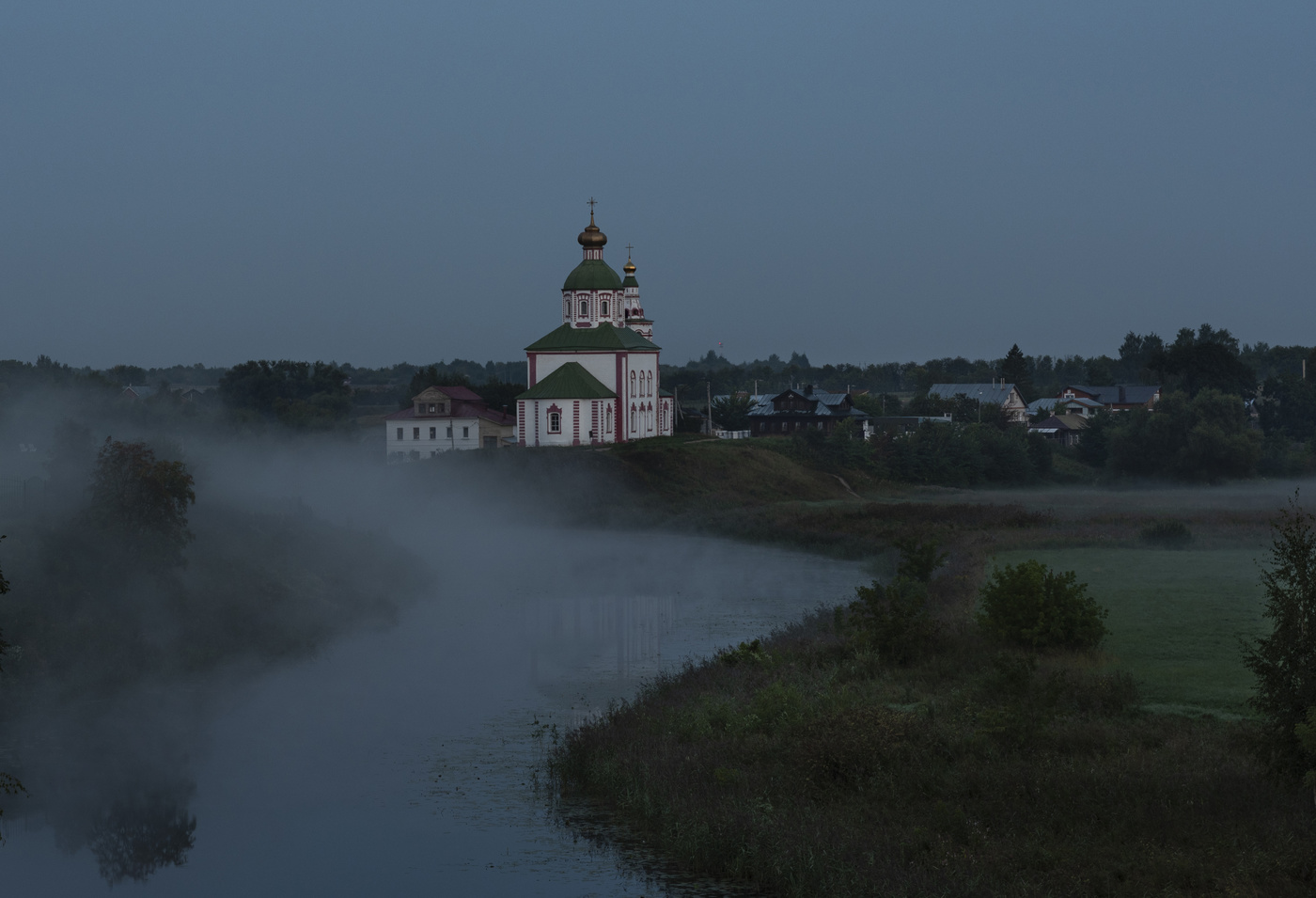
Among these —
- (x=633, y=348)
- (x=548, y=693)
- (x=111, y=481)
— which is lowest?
(x=548, y=693)

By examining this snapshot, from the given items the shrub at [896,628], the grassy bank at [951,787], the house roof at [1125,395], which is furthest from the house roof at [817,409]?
the grassy bank at [951,787]

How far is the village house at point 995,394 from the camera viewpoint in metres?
118

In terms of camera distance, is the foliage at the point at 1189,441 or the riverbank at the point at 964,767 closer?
the riverbank at the point at 964,767

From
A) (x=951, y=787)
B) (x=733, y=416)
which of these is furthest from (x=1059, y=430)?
(x=951, y=787)

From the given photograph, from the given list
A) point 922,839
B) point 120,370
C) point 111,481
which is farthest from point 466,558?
point 120,370

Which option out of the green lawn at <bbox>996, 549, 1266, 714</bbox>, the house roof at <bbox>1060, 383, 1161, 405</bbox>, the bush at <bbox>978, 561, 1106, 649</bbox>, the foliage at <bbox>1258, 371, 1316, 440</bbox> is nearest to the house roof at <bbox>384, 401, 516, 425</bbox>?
the green lawn at <bbox>996, 549, 1266, 714</bbox>

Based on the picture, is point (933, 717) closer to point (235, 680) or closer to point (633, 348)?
point (235, 680)

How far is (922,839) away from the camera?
46.8 ft

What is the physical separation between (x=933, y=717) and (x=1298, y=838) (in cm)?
590

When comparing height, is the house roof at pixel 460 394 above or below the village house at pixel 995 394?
below

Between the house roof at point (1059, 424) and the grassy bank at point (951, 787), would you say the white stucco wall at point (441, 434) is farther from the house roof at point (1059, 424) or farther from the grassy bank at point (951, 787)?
the grassy bank at point (951, 787)

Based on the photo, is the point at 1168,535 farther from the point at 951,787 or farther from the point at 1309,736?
the point at 1309,736

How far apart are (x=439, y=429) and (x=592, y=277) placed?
12.7m

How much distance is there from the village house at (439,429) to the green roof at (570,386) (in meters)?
5.16
